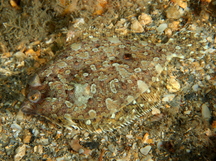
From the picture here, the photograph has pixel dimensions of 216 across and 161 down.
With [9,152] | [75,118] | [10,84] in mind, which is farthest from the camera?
[10,84]

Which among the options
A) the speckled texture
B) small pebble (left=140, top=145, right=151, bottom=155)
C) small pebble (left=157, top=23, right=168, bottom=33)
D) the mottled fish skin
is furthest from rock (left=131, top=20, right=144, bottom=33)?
small pebble (left=140, top=145, right=151, bottom=155)

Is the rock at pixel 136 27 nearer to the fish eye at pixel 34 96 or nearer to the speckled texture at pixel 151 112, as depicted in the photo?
the speckled texture at pixel 151 112

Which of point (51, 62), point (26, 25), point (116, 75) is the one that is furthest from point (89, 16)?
point (116, 75)

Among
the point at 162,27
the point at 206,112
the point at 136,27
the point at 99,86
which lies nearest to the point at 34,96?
the point at 99,86

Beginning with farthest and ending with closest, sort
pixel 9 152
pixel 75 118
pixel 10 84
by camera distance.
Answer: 1. pixel 10 84
2. pixel 9 152
3. pixel 75 118

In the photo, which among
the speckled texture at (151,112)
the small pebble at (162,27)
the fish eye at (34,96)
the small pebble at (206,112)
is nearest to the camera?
the fish eye at (34,96)

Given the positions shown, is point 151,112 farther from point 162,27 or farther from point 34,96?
point 162,27

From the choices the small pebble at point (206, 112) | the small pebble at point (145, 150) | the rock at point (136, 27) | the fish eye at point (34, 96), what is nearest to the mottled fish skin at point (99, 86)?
the fish eye at point (34, 96)

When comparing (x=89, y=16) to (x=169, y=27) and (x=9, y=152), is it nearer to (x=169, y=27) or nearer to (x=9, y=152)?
(x=169, y=27)
